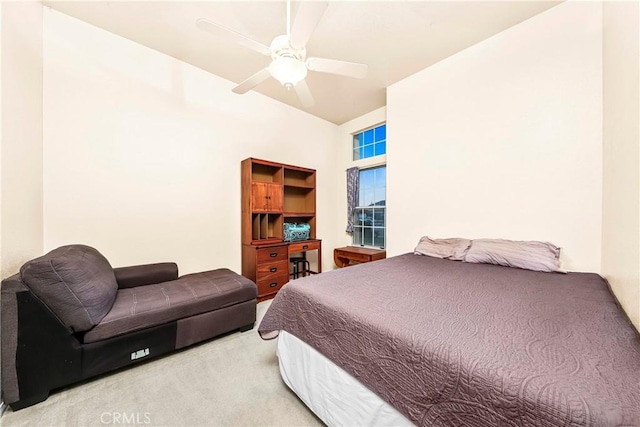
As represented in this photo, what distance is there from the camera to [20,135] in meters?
1.66

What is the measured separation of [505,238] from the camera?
229cm

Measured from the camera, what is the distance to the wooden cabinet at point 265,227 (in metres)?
3.01

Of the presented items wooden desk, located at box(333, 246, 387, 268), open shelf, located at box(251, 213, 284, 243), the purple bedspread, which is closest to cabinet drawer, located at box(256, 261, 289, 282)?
open shelf, located at box(251, 213, 284, 243)

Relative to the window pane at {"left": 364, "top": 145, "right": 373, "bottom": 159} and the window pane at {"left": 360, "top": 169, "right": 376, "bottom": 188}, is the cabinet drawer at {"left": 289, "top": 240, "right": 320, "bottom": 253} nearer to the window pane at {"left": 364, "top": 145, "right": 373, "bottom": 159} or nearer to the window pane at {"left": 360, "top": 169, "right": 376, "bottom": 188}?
the window pane at {"left": 360, "top": 169, "right": 376, "bottom": 188}

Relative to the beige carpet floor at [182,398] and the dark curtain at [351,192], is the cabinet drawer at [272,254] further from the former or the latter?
the dark curtain at [351,192]

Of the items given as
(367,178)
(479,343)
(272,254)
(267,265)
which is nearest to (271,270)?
(267,265)

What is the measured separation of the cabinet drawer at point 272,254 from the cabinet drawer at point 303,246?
113 mm

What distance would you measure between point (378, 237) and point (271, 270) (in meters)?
1.88

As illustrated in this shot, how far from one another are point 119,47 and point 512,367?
12.2 ft

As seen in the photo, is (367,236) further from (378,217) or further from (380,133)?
(380,133)

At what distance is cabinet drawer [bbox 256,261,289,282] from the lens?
9.73 ft

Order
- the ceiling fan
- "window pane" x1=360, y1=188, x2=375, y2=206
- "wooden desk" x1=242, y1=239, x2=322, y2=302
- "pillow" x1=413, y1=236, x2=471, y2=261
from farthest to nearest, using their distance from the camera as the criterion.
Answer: "window pane" x1=360, y1=188, x2=375, y2=206
"wooden desk" x1=242, y1=239, x2=322, y2=302
"pillow" x1=413, y1=236, x2=471, y2=261
the ceiling fan

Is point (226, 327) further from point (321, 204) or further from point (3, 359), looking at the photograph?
point (321, 204)

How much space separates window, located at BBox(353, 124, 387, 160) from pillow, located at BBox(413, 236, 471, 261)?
69.2 inches
